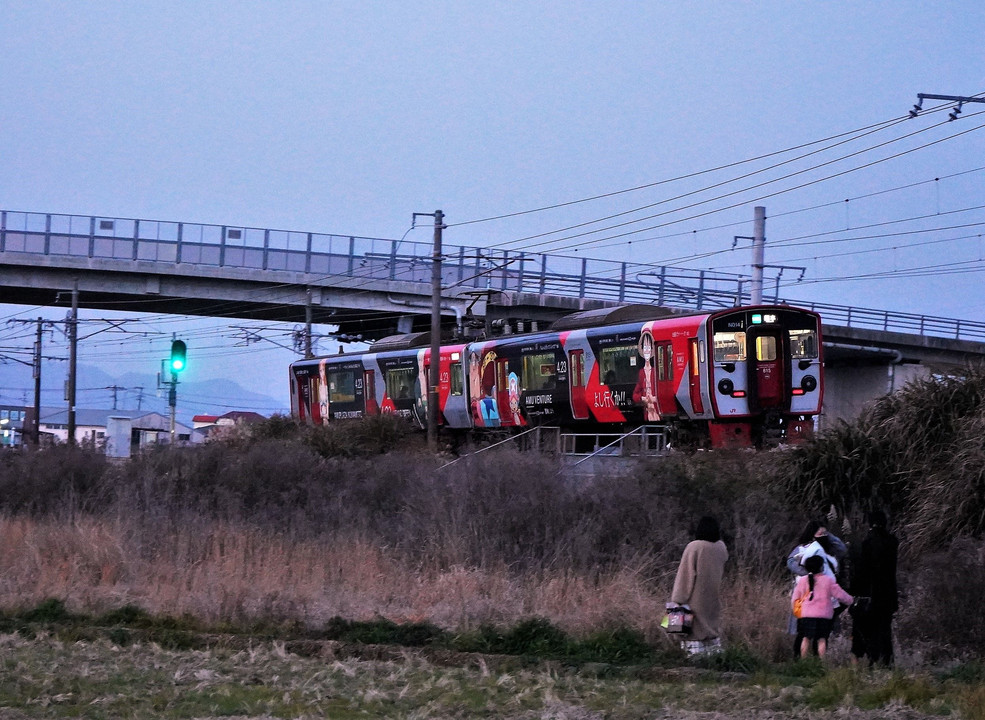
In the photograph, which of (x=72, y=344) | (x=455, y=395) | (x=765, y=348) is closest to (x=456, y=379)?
(x=455, y=395)

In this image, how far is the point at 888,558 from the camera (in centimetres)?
1105

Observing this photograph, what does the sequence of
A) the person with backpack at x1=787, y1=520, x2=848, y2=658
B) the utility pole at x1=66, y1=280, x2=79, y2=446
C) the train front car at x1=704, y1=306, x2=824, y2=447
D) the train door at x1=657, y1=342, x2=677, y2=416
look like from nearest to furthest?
the person with backpack at x1=787, y1=520, x2=848, y2=658, the train front car at x1=704, y1=306, x2=824, y2=447, the train door at x1=657, y1=342, x2=677, y2=416, the utility pole at x1=66, y1=280, x2=79, y2=446

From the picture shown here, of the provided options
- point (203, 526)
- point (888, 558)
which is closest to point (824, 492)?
point (888, 558)

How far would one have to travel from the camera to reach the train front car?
979 inches

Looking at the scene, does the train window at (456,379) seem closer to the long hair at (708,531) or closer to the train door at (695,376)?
the train door at (695,376)

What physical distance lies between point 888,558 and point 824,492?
21.5 feet

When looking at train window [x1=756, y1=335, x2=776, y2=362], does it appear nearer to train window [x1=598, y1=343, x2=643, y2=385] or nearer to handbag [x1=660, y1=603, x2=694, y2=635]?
train window [x1=598, y1=343, x2=643, y2=385]

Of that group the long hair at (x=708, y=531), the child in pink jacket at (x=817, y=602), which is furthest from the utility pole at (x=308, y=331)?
the child in pink jacket at (x=817, y=602)

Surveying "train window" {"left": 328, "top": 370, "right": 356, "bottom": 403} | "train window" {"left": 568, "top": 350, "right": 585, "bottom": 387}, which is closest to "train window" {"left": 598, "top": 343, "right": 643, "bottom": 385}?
"train window" {"left": 568, "top": 350, "right": 585, "bottom": 387}

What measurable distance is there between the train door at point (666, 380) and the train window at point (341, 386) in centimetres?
1392

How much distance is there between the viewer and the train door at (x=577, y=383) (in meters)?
28.3

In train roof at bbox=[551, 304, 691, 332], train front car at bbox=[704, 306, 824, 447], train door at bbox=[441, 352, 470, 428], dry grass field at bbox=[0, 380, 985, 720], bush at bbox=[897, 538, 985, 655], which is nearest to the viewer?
dry grass field at bbox=[0, 380, 985, 720]

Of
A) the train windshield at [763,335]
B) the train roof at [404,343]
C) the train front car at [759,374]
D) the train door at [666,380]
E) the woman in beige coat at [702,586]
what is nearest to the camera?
the woman in beige coat at [702,586]

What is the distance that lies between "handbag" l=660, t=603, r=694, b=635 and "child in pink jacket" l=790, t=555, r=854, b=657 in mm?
1015
